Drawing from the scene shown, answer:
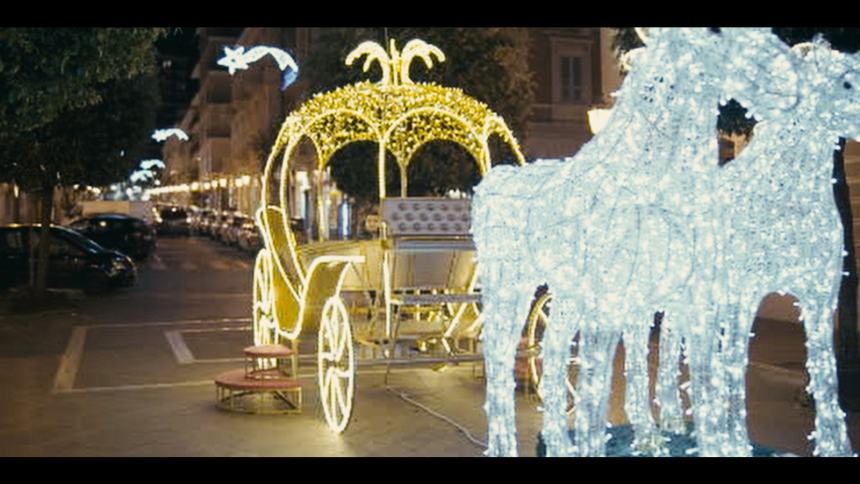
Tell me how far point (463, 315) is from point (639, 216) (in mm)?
4902

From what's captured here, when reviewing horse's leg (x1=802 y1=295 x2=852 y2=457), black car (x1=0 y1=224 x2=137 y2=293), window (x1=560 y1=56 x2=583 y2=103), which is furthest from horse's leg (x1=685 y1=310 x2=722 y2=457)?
window (x1=560 y1=56 x2=583 y2=103)

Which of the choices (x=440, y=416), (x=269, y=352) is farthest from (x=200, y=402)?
(x=440, y=416)

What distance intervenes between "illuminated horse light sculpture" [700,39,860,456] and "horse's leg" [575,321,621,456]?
0.61m

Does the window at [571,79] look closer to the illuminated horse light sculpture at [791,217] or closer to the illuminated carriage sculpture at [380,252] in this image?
the illuminated carriage sculpture at [380,252]

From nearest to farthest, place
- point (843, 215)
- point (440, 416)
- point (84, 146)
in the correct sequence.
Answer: point (440, 416)
point (843, 215)
point (84, 146)

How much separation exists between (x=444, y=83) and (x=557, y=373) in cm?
1324

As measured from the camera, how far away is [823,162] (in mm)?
5383

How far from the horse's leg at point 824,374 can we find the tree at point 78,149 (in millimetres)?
14200

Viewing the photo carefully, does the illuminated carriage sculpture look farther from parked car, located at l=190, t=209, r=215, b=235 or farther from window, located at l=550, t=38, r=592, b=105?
parked car, located at l=190, t=209, r=215, b=235

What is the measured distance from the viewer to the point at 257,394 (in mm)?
9961

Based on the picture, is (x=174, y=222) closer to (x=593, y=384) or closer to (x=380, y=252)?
(x=380, y=252)

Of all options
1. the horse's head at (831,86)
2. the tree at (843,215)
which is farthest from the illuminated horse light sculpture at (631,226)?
the tree at (843,215)

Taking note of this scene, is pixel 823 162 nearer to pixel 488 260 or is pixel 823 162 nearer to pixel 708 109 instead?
pixel 708 109
